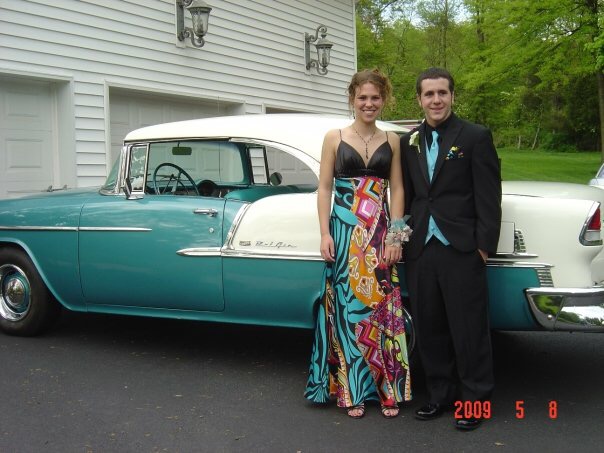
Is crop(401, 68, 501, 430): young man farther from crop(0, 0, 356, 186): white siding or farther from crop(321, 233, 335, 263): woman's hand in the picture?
crop(0, 0, 356, 186): white siding

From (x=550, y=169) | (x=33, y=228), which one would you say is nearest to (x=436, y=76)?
(x=33, y=228)

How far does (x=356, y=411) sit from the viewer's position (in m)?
3.96

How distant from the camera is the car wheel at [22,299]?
5.51 metres

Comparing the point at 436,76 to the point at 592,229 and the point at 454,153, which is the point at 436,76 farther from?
the point at 592,229

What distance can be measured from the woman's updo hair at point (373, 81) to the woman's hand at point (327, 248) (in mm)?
765

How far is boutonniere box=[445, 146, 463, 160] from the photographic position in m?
3.75

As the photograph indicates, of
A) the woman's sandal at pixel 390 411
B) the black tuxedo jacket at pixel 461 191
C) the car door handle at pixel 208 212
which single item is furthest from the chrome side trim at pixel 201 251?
the woman's sandal at pixel 390 411

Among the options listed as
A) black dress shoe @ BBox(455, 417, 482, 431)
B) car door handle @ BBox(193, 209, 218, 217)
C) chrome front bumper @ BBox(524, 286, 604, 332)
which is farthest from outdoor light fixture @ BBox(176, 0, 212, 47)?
black dress shoe @ BBox(455, 417, 482, 431)

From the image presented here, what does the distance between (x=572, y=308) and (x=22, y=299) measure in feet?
13.0

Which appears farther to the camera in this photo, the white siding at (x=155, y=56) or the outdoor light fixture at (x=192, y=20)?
the outdoor light fixture at (x=192, y=20)

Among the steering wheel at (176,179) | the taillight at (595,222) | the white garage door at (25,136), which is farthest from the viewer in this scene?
the white garage door at (25,136)

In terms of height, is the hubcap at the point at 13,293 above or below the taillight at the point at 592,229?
below

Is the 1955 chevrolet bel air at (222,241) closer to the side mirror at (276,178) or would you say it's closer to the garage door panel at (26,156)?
the side mirror at (276,178)

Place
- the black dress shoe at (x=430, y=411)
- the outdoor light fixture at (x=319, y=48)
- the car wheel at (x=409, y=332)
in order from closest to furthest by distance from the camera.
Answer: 1. the black dress shoe at (x=430, y=411)
2. the car wheel at (x=409, y=332)
3. the outdoor light fixture at (x=319, y=48)
